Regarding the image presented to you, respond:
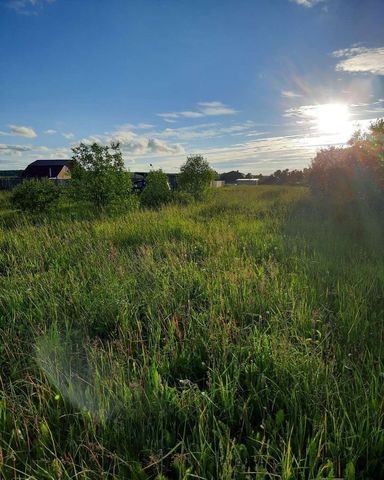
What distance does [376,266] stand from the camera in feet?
16.8

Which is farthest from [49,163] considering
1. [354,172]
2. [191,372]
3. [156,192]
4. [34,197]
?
[191,372]

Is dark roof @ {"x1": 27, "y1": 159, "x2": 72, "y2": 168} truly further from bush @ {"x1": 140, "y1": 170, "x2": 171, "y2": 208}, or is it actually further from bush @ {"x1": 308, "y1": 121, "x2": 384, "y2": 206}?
bush @ {"x1": 308, "y1": 121, "x2": 384, "y2": 206}

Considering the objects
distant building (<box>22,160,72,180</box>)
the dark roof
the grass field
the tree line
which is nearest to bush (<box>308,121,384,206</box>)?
the tree line

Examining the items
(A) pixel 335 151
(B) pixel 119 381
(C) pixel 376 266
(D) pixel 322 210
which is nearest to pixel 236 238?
(C) pixel 376 266

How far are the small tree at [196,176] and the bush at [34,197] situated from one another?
1063 centimetres

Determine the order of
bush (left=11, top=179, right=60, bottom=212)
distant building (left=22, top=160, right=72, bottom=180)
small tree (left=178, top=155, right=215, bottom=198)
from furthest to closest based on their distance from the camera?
distant building (left=22, top=160, right=72, bottom=180) → small tree (left=178, top=155, right=215, bottom=198) → bush (left=11, top=179, right=60, bottom=212)

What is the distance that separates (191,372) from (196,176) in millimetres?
20931

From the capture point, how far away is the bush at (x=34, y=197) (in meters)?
13.4

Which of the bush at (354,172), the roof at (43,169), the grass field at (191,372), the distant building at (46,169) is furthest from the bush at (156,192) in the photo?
the roof at (43,169)

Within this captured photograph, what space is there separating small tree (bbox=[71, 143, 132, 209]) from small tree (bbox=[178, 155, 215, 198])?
33.6 ft

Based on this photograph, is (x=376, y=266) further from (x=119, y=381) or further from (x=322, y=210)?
(x=322, y=210)

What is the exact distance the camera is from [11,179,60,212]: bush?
13438 millimetres

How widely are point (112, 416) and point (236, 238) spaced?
527 cm

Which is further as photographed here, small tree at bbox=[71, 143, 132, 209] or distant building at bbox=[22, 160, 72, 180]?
distant building at bbox=[22, 160, 72, 180]
